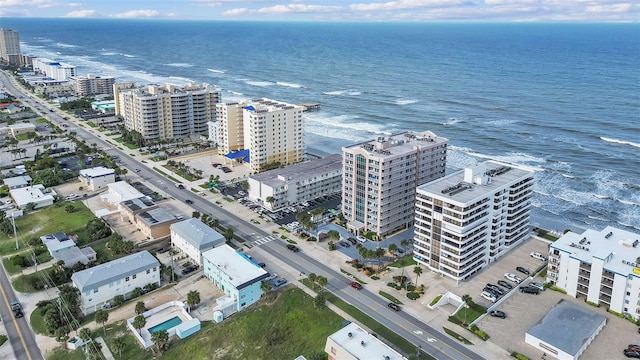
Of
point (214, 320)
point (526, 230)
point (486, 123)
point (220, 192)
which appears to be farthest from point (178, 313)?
point (486, 123)

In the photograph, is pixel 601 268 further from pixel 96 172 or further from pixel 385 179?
pixel 96 172

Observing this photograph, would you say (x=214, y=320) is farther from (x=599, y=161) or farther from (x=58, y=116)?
(x=58, y=116)

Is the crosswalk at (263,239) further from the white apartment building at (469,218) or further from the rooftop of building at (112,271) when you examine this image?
the white apartment building at (469,218)

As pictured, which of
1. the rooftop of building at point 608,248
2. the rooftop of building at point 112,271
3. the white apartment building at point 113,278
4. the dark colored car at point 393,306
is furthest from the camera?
the rooftop of building at point 112,271

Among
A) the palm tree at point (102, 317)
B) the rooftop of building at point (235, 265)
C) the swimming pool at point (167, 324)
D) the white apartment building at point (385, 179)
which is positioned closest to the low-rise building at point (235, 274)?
the rooftop of building at point (235, 265)

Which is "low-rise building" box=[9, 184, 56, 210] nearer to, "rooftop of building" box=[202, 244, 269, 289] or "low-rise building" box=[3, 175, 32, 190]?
"low-rise building" box=[3, 175, 32, 190]

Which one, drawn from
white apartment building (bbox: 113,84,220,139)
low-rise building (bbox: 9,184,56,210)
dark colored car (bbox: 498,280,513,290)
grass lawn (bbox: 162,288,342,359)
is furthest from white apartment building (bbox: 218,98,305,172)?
dark colored car (bbox: 498,280,513,290)
